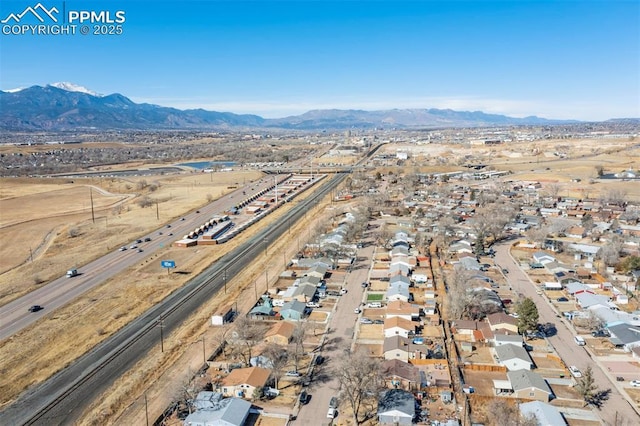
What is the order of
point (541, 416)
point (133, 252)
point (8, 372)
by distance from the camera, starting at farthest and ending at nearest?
point (133, 252) < point (8, 372) < point (541, 416)

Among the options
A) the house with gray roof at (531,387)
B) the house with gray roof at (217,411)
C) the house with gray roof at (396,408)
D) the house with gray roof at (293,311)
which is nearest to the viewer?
the house with gray roof at (217,411)

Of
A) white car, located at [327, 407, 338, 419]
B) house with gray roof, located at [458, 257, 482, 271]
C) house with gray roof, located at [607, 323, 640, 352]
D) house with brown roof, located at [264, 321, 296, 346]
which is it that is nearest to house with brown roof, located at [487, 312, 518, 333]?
house with gray roof, located at [607, 323, 640, 352]

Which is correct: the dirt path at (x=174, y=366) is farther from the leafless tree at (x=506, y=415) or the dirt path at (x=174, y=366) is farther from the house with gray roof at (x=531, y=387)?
the house with gray roof at (x=531, y=387)

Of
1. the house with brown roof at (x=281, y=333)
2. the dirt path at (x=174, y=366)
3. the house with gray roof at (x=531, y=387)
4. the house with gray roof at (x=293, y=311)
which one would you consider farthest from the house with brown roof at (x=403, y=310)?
the dirt path at (x=174, y=366)

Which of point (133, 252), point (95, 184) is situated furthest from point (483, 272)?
point (95, 184)

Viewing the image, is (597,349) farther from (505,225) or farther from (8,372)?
(8,372)

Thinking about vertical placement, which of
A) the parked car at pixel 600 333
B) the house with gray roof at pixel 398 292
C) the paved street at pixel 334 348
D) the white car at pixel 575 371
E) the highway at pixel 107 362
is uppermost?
the house with gray roof at pixel 398 292

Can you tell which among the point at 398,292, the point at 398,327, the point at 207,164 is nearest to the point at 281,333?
the point at 398,327
